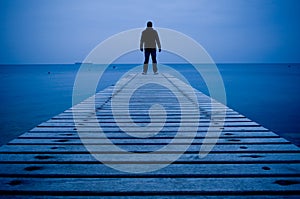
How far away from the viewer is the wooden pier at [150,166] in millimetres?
1571

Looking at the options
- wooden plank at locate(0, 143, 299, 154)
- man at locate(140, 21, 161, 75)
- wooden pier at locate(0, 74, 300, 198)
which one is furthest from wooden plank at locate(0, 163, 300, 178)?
man at locate(140, 21, 161, 75)

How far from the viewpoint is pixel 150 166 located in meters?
1.93

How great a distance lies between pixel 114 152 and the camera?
2230 mm

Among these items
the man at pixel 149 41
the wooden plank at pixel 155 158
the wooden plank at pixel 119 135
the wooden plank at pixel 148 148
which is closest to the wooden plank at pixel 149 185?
the wooden plank at pixel 155 158

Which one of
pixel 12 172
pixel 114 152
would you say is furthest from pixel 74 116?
pixel 12 172

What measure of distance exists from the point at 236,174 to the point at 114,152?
90 centimetres

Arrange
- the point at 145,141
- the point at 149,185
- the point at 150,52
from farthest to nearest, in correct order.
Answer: the point at 150,52 → the point at 145,141 → the point at 149,185

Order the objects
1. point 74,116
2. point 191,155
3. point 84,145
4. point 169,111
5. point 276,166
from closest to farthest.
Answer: point 276,166
point 191,155
point 84,145
point 74,116
point 169,111

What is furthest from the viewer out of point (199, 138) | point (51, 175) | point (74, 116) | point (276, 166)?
point (74, 116)

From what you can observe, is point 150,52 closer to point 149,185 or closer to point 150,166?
point 150,166

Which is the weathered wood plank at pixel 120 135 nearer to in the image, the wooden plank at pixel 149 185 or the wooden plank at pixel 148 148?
the wooden plank at pixel 148 148

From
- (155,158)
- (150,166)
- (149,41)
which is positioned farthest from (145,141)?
(149,41)

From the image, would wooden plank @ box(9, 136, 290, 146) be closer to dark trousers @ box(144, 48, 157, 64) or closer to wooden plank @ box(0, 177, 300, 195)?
wooden plank @ box(0, 177, 300, 195)

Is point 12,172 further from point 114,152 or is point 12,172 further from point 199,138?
point 199,138
